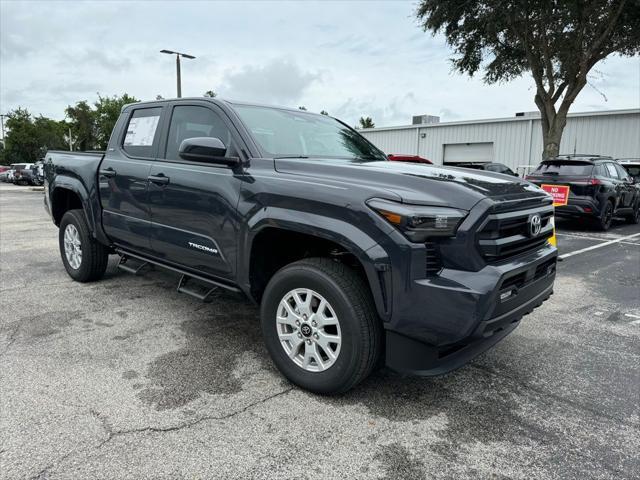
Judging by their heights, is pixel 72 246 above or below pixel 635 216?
above

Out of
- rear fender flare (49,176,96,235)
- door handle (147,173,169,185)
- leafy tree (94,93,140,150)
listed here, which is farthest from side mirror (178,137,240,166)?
leafy tree (94,93,140,150)

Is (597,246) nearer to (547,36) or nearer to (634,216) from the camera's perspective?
(634,216)

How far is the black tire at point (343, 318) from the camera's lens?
8.80 ft

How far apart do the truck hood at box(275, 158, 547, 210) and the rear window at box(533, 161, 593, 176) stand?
8.38 metres

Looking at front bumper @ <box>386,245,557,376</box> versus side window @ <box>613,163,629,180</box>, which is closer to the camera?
front bumper @ <box>386,245,557,376</box>

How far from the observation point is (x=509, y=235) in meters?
2.79

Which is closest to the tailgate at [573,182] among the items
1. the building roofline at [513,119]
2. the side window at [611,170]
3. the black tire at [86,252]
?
the side window at [611,170]

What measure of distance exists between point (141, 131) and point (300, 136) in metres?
1.60

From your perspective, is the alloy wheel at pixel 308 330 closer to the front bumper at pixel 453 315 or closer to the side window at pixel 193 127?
the front bumper at pixel 453 315

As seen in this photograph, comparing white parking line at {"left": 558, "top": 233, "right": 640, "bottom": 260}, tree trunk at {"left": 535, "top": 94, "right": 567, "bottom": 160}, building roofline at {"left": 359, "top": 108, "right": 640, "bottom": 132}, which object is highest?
building roofline at {"left": 359, "top": 108, "right": 640, "bottom": 132}

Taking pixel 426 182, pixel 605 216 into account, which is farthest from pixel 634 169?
pixel 426 182

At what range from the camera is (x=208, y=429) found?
2.59 m

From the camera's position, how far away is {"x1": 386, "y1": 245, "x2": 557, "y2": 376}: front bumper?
7.93 feet

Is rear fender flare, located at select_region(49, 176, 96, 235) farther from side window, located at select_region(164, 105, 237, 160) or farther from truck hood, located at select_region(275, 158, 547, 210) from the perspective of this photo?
truck hood, located at select_region(275, 158, 547, 210)
